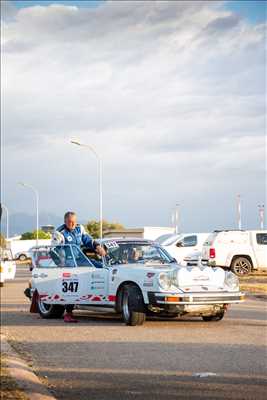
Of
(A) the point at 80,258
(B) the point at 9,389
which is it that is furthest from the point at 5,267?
(B) the point at 9,389

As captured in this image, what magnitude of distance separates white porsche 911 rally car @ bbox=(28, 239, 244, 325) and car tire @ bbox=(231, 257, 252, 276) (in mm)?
15580

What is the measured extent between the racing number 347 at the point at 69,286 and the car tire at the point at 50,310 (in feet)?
1.98

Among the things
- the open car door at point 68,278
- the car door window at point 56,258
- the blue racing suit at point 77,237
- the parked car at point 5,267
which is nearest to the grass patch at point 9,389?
the open car door at point 68,278

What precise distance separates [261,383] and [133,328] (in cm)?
591

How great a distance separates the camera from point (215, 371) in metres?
9.53

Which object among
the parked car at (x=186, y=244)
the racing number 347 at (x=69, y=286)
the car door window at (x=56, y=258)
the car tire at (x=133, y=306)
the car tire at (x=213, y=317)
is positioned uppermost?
the parked car at (x=186, y=244)

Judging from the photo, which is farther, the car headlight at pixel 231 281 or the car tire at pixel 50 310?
the car tire at pixel 50 310

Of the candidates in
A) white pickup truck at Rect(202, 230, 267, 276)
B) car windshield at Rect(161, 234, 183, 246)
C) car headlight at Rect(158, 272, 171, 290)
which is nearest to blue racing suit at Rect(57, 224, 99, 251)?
car headlight at Rect(158, 272, 171, 290)

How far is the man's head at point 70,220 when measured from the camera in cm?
1620

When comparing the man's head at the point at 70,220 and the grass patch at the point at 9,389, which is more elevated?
the man's head at the point at 70,220

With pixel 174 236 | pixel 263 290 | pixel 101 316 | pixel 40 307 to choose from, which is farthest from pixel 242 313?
pixel 174 236

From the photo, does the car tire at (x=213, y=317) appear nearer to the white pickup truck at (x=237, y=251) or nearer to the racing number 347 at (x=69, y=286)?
the racing number 347 at (x=69, y=286)

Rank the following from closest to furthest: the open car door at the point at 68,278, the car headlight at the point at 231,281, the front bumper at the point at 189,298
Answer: the front bumper at the point at 189,298 < the car headlight at the point at 231,281 < the open car door at the point at 68,278

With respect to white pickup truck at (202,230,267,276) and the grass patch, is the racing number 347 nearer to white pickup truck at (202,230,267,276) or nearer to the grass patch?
the grass patch
